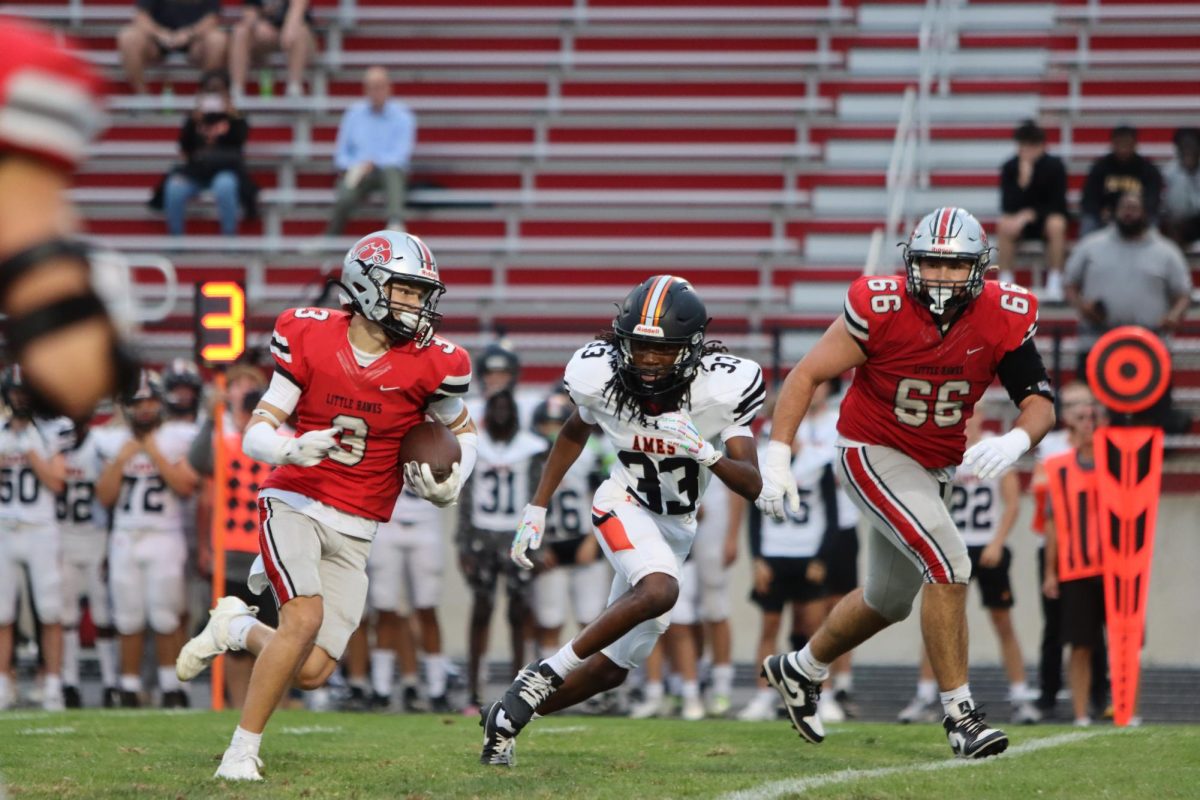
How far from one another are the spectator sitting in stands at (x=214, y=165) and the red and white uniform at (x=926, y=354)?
8.30 m

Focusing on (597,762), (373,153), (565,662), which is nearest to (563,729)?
(597,762)

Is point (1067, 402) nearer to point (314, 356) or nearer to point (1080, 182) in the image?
point (1080, 182)

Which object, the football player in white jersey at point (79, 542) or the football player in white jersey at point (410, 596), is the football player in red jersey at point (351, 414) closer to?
the football player in white jersey at point (410, 596)

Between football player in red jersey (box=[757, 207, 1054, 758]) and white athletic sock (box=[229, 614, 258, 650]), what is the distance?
1860mm

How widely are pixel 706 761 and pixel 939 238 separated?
2013 millimetres

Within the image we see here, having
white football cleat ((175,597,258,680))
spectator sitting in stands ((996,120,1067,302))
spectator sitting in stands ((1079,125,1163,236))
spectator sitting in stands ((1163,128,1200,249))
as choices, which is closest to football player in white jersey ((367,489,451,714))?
white football cleat ((175,597,258,680))

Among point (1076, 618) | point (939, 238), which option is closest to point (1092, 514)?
point (1076, 618)

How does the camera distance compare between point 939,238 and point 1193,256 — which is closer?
point 939,238

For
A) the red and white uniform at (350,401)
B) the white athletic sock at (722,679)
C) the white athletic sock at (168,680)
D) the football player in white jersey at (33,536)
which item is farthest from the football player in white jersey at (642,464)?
the football player in white jersey at (33,536)

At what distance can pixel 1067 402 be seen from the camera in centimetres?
974

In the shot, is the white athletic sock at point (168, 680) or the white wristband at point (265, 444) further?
the white athletic sock at point (168, 680)

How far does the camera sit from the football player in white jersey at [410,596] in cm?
1022

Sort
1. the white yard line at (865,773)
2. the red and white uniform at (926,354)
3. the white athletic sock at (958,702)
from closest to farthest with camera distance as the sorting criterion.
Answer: the white yard line at (865,773) → the white athletic sock at (958,702) → the red and white uniform at (926,354)

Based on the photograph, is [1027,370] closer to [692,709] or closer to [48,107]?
[692,709]
